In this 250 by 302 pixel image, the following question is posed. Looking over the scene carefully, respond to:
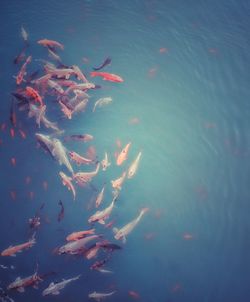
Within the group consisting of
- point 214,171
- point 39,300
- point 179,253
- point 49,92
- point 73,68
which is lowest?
point 39,300

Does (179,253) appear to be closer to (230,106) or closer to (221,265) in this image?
(221,265)

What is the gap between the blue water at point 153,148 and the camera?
26.0 ft

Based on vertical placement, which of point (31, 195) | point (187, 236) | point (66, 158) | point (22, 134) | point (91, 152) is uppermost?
point (66, 158)

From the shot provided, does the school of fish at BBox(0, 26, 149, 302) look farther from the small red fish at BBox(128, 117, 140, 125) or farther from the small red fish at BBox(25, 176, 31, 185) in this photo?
the small red fish at BBox(128, 117, 140, 125)

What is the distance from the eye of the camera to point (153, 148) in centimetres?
895

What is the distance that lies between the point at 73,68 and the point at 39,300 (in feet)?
17.9

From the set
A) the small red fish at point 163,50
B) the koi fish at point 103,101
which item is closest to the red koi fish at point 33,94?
the koi fish at point 103,101

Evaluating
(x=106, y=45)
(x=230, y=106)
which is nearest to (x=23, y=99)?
(x=106, y=45)

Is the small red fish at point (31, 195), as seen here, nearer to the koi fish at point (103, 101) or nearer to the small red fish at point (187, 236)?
the koi fish at point (103, 101)

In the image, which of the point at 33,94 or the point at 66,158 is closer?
the point at 33,94

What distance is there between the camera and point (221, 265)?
9.09 m

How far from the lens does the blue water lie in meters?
7.91

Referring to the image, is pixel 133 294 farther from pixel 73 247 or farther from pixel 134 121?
pixel 134 121

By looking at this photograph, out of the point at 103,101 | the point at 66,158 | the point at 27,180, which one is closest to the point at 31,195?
the point at 27,180
